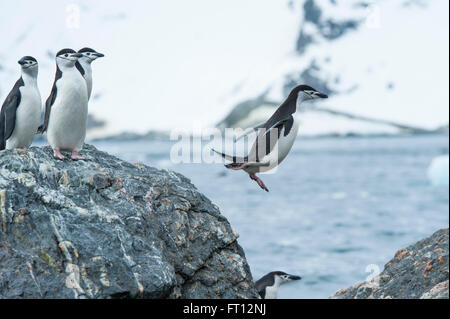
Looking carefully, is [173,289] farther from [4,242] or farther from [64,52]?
[64,52]

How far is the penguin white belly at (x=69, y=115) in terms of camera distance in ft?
16.8

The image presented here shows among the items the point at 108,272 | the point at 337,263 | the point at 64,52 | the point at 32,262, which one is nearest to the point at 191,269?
the point at 108,272

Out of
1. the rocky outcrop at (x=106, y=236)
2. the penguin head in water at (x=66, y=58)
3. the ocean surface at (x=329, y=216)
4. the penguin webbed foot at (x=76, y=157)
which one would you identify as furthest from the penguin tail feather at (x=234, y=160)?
the ocean surface at (x=329, y=216)

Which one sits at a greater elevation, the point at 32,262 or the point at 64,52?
the point at 64,52

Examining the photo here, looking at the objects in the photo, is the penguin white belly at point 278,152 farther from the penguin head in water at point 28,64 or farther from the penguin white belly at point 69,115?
the penguin head in water at point 28,64

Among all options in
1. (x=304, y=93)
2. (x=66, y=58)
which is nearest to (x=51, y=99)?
(x=66, y=58)

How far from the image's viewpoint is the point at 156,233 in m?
4.42

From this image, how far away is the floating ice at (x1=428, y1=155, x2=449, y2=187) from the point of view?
114ft

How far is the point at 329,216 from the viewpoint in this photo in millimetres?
31109

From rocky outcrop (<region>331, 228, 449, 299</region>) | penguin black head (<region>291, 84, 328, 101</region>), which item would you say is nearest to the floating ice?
rocky outcrop (<region>331, 228, 449, 299</region>)

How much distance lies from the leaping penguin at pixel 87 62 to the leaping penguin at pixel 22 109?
66 centimetres

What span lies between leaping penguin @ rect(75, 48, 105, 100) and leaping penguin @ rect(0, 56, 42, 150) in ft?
2.16

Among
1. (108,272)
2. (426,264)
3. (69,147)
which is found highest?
(69,147)
